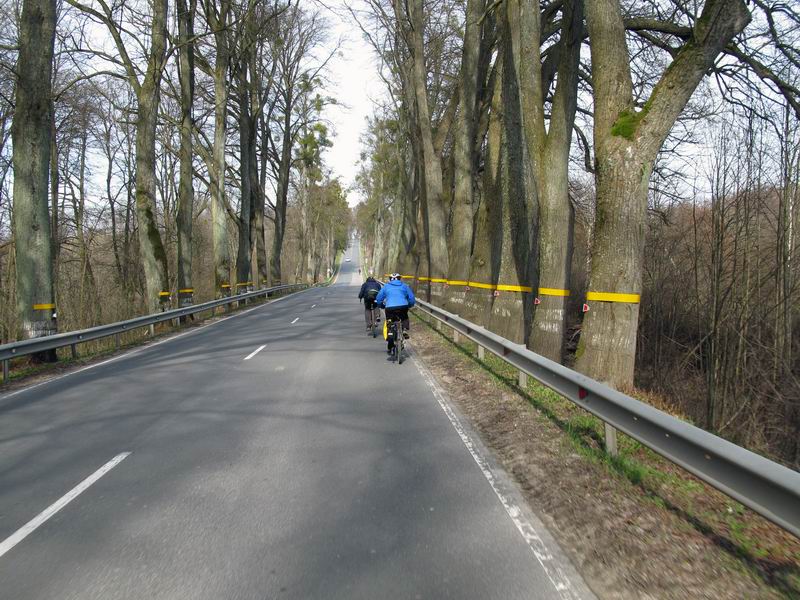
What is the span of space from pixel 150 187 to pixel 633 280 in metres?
15.5

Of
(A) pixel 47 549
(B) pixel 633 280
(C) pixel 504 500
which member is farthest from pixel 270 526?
(B) pixel 633 280

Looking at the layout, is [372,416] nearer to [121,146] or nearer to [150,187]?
[150,187]

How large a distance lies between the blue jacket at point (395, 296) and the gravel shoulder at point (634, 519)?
185 inches

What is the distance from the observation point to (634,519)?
13.2ft

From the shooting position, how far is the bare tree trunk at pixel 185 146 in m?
20.2

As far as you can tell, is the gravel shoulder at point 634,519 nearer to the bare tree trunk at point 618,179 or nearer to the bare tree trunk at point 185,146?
the bare tree trunk at point 618,179

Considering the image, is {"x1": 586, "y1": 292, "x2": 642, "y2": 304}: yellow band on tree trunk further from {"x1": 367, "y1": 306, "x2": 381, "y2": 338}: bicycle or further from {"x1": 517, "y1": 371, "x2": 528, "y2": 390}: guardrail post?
{"x1": 367, "y1": 306, "x2": 381, "y2": 338}: bicycle

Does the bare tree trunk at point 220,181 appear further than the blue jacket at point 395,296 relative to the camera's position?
Yes

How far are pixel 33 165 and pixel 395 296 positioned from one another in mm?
7904

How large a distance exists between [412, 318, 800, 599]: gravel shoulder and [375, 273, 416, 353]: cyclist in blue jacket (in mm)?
4584

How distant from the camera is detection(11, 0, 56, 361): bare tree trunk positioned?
1148 centimetres

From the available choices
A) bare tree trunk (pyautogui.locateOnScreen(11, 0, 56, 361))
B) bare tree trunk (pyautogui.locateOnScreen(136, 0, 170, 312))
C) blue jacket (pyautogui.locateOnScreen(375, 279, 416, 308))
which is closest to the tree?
bare tree trunk (pyautogui.locateOnScreen(136, 0, 170, 312))

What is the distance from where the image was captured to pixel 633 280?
286 inches

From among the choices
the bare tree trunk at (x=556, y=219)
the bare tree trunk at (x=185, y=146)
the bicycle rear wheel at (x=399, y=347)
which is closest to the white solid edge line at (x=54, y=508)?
the bicycle rear wheel at (x=399, y=347)
